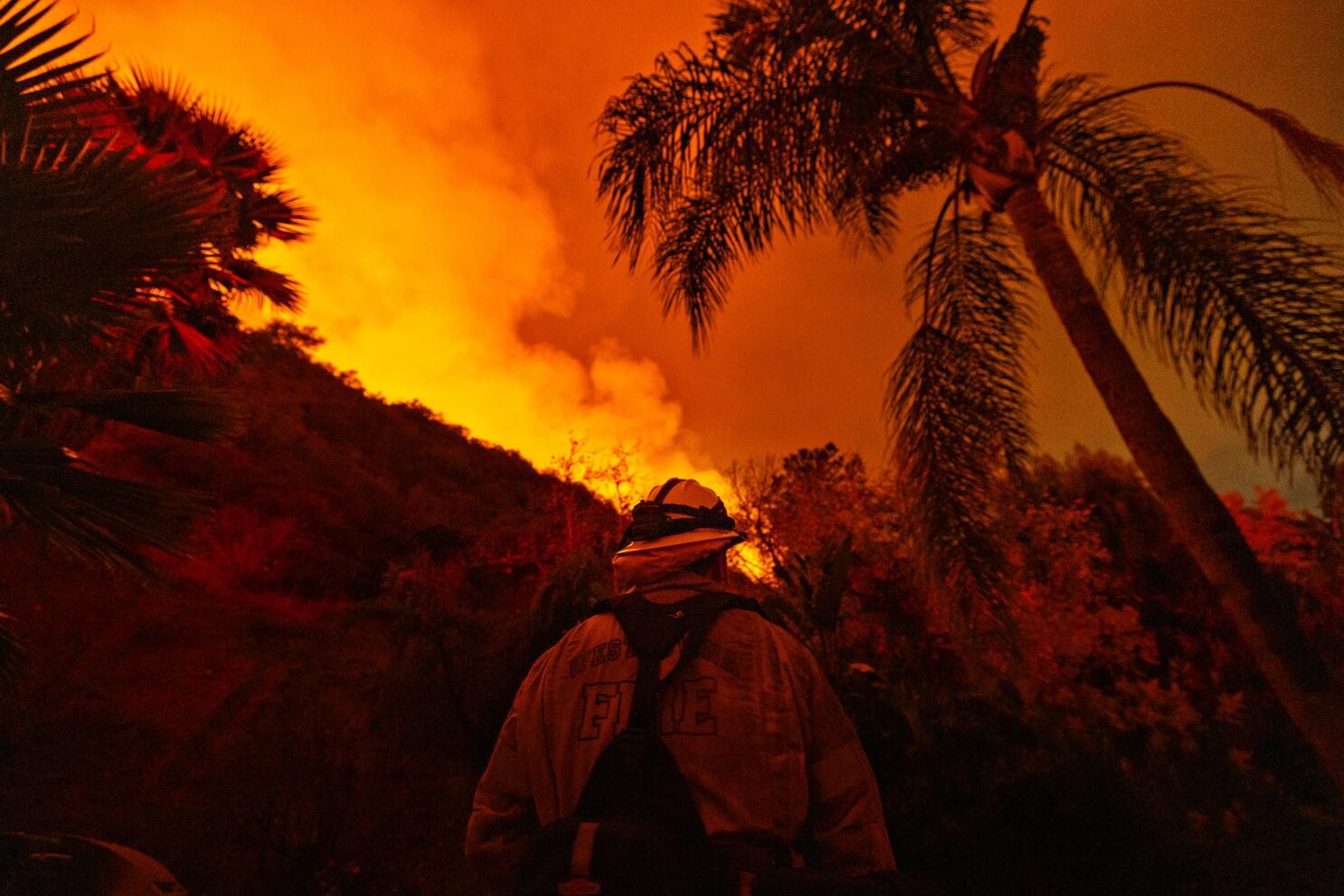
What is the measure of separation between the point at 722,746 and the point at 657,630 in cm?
31

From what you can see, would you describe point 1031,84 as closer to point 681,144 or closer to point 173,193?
point 681,144

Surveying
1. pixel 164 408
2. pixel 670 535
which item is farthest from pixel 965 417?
pixel 164 408

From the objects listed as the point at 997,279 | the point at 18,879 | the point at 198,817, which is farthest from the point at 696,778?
the point at 198,817

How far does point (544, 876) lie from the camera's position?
119 centimetres

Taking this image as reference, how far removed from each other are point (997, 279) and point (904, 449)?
1.67m

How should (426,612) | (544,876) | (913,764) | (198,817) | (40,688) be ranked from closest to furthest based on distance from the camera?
1. (544,876)
2. (913,764)
3. (198,817)
4. (40,688)
5. (426,612)

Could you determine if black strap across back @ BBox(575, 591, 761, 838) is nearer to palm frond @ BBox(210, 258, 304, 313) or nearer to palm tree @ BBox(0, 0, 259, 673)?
palm tree @ BBox(0, 0, 259, 673)

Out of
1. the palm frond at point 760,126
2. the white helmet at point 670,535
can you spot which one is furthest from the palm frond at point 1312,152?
the white helmet at point 670,535

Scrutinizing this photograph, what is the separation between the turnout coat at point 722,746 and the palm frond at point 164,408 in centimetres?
342

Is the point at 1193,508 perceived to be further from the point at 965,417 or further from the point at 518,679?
the point at 518,679

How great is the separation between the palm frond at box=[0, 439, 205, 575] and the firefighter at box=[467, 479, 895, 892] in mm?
2726

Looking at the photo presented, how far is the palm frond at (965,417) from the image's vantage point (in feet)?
15.1

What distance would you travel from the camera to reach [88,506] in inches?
122

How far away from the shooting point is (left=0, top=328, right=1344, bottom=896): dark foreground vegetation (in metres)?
4.72
